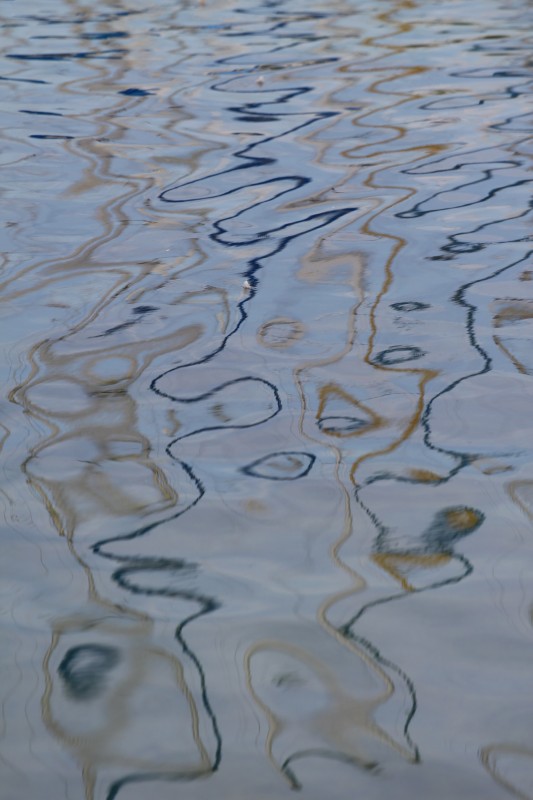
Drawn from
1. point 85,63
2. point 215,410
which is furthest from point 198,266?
point 85,63

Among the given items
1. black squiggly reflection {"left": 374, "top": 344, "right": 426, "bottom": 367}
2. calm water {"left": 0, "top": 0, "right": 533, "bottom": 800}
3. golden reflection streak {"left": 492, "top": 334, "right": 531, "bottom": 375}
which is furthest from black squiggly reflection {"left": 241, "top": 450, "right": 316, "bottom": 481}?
→ golden reflection streak {"left": 492, "top": 334, "right": 531, "bottom": 375}

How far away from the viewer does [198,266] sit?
2.88 meters

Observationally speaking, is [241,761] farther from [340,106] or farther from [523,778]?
[340,106]

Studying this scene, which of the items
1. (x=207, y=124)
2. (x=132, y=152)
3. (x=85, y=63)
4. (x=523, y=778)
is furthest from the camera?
(x=85, y=63)

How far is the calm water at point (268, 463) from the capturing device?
127 cm

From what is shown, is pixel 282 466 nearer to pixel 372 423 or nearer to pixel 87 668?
pixel 372 423

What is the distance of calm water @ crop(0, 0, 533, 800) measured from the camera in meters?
1.27

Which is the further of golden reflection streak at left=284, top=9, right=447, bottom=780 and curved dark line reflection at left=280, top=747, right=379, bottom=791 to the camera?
golden reflection streak at left=284, top=9, right=447, bottom=780

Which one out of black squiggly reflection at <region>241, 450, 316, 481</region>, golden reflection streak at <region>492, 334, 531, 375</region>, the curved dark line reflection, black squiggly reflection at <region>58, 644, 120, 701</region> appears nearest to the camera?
the curved dark line reflection

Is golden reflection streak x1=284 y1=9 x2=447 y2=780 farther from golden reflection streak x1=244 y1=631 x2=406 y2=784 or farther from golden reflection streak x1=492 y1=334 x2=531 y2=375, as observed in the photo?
golden reflection streak x1=492 y1=334 x2=531 y2=375

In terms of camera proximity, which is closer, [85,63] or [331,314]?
[331,314]

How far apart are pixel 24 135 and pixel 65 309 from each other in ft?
6.32

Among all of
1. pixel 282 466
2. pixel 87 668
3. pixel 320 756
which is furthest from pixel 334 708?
pixel 282 466

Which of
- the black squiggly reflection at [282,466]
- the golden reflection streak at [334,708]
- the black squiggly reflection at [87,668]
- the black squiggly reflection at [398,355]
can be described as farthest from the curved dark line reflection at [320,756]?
the black squiggly reflection at [398,355]
